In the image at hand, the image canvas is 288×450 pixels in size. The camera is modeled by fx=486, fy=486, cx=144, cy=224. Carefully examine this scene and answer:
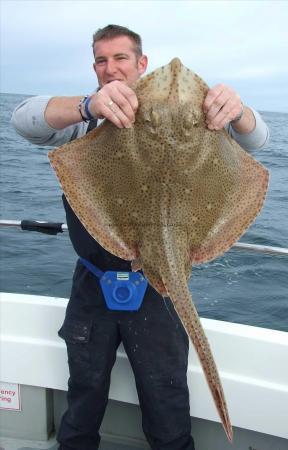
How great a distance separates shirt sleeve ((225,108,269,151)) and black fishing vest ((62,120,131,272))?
101cm

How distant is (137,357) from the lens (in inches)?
121

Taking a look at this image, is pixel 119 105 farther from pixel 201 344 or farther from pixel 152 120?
pixel 201 344

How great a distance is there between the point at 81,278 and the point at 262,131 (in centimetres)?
145

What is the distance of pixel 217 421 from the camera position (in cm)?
350

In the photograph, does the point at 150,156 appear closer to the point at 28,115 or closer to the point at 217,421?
the point at 28,115

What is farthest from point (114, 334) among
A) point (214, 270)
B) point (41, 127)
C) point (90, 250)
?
point (214, 270)

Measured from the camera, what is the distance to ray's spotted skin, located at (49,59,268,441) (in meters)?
2.24

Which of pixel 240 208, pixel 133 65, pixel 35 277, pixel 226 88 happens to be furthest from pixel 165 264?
Answer: pixel 35 277

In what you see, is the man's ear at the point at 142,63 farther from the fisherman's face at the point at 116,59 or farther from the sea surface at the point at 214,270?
the sea surface at the point at 214,270

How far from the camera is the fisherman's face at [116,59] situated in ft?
10.2

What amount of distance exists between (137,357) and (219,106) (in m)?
1.67

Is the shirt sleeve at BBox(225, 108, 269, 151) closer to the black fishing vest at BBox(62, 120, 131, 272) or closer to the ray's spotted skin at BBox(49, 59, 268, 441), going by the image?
the ray's spotted skin at BBox(49, 59, 268, 441)

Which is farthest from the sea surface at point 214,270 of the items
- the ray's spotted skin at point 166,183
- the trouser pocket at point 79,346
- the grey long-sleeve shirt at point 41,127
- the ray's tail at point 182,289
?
the ray's tail at point 182,289

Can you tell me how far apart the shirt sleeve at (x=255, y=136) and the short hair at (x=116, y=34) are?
90 centimetres
